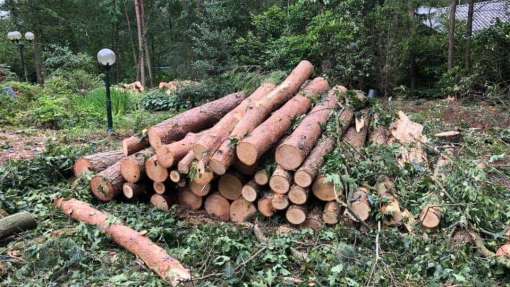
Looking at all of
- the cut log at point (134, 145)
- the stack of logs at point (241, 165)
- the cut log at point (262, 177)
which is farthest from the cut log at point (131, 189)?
the cut log at point (262, 177)

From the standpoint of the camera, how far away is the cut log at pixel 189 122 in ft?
15.8

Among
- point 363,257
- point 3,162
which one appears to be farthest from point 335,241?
point 3,162

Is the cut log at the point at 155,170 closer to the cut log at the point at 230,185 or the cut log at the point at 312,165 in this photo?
the cut log at the point at 230,185

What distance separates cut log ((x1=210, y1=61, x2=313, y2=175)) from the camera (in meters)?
4.14

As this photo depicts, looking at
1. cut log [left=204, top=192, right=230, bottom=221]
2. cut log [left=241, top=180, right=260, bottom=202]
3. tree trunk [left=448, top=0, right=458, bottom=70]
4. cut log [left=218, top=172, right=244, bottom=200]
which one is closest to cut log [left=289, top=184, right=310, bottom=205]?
cut log [left=241, top=180, right=260, bottom=202]

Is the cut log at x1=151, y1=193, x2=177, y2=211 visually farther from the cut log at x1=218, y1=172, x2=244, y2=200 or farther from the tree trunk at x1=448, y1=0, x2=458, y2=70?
the tree trunk at x1=448, y1=0, x2=458, y2=70

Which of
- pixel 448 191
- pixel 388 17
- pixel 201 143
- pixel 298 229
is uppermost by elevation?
pixel 388 17

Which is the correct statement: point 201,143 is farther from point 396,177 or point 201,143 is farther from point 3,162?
point 3,162

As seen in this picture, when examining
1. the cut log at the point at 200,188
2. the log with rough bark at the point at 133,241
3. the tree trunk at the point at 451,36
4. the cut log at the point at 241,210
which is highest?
the tree trunk at the point at 451,36

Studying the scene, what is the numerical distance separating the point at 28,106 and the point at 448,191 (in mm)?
9019

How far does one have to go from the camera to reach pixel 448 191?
3.93 metres

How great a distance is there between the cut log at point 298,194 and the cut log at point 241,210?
454 mm

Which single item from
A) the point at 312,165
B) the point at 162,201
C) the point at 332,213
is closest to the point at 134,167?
the point at 162,201

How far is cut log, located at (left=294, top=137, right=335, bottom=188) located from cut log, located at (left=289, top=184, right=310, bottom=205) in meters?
0.04
